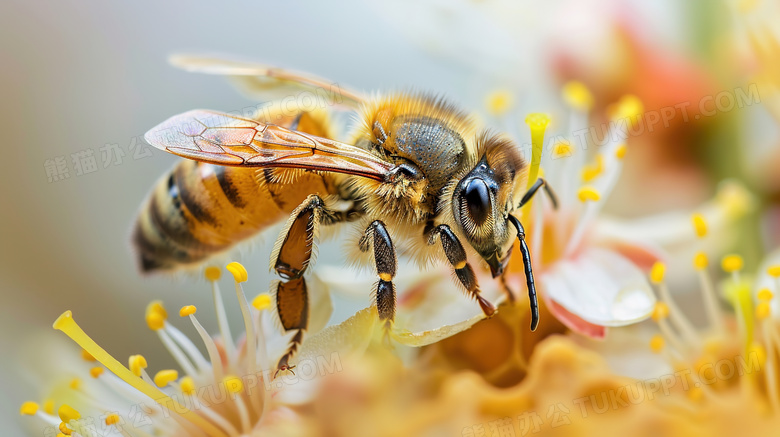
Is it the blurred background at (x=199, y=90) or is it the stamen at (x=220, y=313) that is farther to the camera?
the blurred background at (x=199, y=90)

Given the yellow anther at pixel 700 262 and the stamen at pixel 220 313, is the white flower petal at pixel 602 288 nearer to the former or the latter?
the yellow anther at pixel 700 262

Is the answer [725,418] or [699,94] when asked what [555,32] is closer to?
[699,94]

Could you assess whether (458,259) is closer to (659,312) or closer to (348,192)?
(348,192)

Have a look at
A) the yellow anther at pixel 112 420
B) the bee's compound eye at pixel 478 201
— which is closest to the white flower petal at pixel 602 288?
the bee's compound eye at pixel 478 201

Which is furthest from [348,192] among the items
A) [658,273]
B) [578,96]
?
[578,96]

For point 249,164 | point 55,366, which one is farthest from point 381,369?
point 55,366

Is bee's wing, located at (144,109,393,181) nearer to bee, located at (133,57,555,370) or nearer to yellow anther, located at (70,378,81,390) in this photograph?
bee, located at (133,57,555,370)

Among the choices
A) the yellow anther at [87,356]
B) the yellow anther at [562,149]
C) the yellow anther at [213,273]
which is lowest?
the yellow anther at [87,356]

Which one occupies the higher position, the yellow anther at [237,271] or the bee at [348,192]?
the bee at [348,192]
